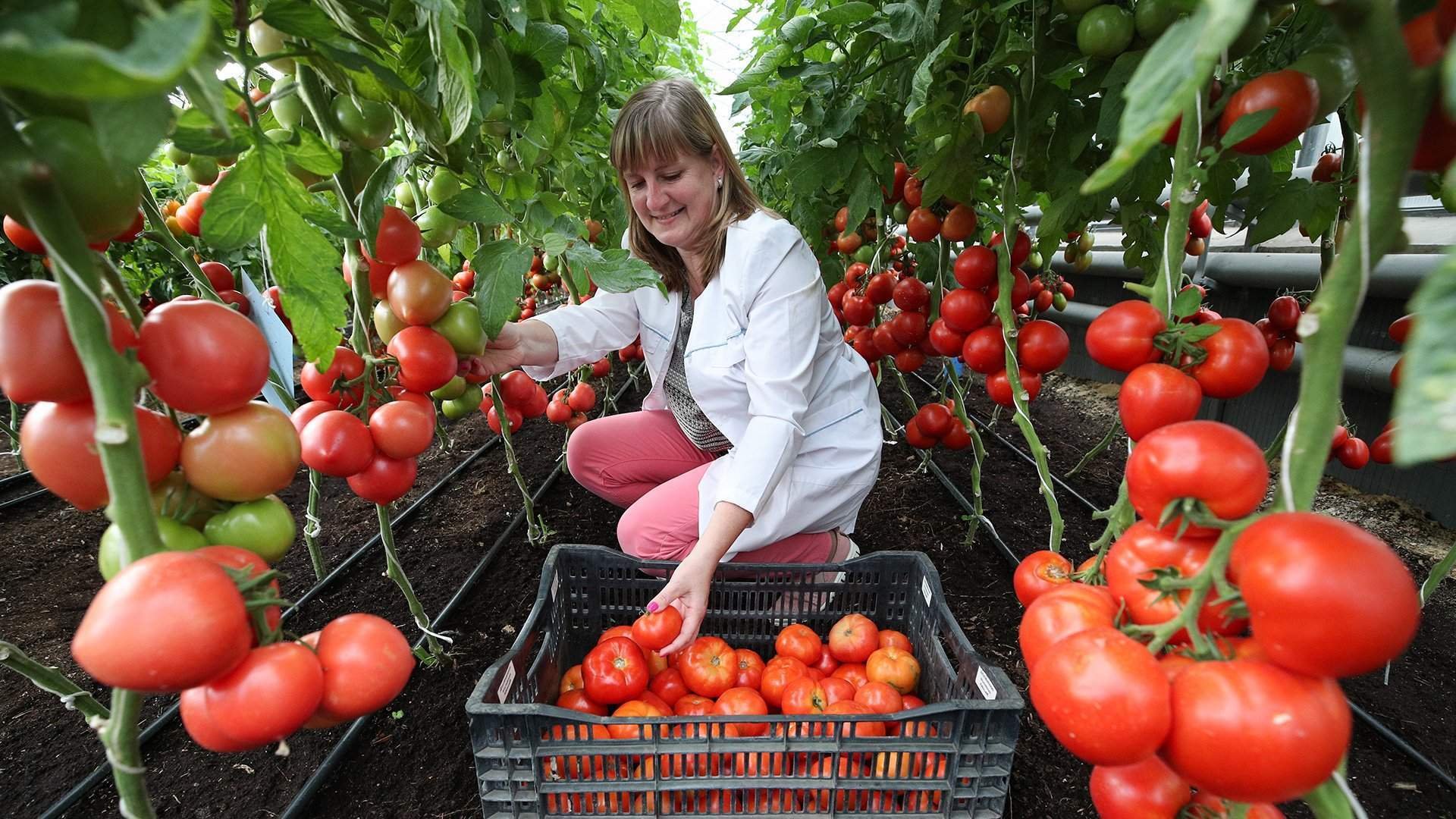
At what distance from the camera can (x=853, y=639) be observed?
1517 mm

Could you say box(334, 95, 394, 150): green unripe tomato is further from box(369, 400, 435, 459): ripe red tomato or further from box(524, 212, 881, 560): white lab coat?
box(524, 212, 881, 560): white lab coat

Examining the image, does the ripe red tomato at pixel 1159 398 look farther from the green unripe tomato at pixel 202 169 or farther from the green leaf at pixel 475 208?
the green unripe tomato at pixel 202 169

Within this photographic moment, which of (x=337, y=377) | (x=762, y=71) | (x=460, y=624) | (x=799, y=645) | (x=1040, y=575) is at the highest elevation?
(x=762, y=71)

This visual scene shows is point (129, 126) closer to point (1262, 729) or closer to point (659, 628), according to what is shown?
point (1262, 729)

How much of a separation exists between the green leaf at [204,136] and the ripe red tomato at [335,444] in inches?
18.9

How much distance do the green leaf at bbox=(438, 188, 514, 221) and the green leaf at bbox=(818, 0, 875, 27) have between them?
81cm

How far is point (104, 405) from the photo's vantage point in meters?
0.39

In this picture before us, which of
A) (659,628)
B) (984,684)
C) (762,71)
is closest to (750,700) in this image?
(659,628)

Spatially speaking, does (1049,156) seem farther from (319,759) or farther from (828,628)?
(319,759)

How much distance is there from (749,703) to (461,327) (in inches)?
34.4

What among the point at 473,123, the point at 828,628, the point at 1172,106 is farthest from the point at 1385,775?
the point at 473,123

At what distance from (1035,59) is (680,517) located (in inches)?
52.0

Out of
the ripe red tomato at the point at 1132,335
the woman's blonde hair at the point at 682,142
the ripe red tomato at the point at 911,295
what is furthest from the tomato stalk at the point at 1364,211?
the ripe red tomato at the point at 911,295

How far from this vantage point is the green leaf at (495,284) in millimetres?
1048
